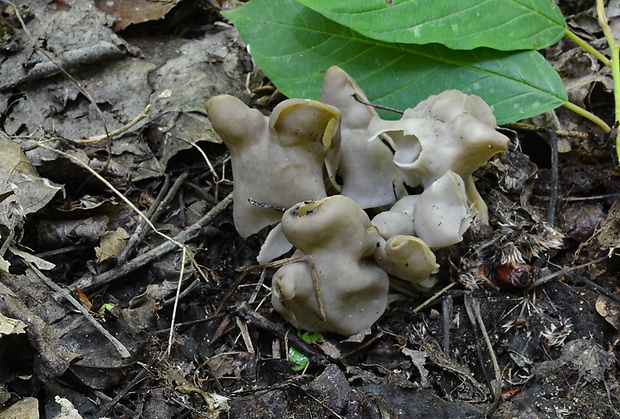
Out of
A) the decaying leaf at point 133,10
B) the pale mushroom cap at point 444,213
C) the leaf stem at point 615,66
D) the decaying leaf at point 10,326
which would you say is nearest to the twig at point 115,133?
the decaying leaf at point 133,10

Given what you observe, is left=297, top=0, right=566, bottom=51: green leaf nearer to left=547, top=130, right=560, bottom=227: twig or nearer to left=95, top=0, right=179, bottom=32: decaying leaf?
left=547, top=130, right=560, bottom=227: twig

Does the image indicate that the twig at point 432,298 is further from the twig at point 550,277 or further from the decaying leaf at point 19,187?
the decaying leaf at point 19,187

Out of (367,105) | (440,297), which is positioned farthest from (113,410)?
(367,105)

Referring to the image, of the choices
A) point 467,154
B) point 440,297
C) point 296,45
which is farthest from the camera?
point 296,45

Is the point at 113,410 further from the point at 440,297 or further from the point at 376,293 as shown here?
the point at 440,297

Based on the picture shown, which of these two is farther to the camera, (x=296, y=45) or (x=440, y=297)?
(x=296, y=45)

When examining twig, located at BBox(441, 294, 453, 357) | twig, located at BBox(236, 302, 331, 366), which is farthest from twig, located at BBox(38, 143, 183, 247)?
twig, located at BBox(441, 294, 453, 357)
